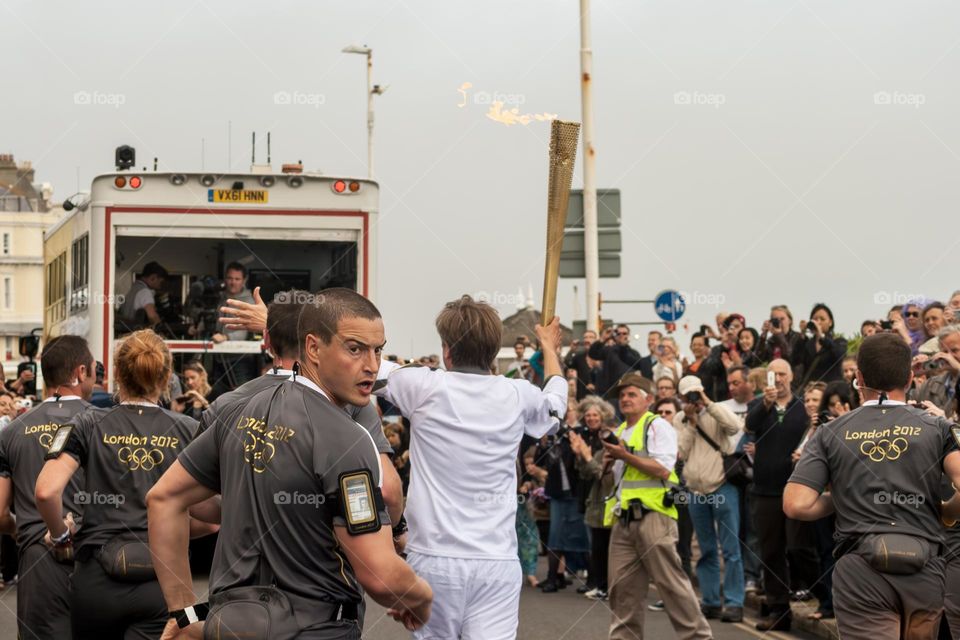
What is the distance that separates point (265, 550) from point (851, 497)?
3026 mm

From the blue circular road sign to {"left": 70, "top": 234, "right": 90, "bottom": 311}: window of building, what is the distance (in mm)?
8410

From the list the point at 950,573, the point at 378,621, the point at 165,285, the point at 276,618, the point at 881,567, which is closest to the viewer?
the point at 276,618

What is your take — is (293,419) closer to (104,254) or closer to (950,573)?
(950,573)

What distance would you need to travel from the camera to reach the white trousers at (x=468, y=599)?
18.4 feet

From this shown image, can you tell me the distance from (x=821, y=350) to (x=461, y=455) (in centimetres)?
867

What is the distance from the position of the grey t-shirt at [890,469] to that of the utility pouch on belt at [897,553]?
48 millimetres

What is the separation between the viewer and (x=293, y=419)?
4.10 m

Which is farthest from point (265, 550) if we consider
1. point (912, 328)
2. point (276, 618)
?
point (912, 328)

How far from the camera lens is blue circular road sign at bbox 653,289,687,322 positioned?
19.8m

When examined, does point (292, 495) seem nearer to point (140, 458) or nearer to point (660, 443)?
point (140, 458)

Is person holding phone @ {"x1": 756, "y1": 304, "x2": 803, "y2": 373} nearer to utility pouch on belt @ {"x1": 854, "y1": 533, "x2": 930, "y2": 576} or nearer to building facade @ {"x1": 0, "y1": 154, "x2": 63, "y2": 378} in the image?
utility pouch on belt @ {"x1": 854, "y1": 533, "x2": 930, "y2": 576}

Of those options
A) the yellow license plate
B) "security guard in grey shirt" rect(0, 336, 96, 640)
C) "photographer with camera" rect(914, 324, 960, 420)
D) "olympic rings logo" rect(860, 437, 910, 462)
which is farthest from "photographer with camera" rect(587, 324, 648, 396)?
"olympic rings logo" rect(860, 437, 910, 462)

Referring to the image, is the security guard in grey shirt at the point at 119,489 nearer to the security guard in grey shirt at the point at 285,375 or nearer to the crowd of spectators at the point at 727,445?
the security guard in grey shirt at the point at 285,375

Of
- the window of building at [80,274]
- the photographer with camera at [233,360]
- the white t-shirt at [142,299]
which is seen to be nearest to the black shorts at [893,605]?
the photographer with camera at [233,360]
